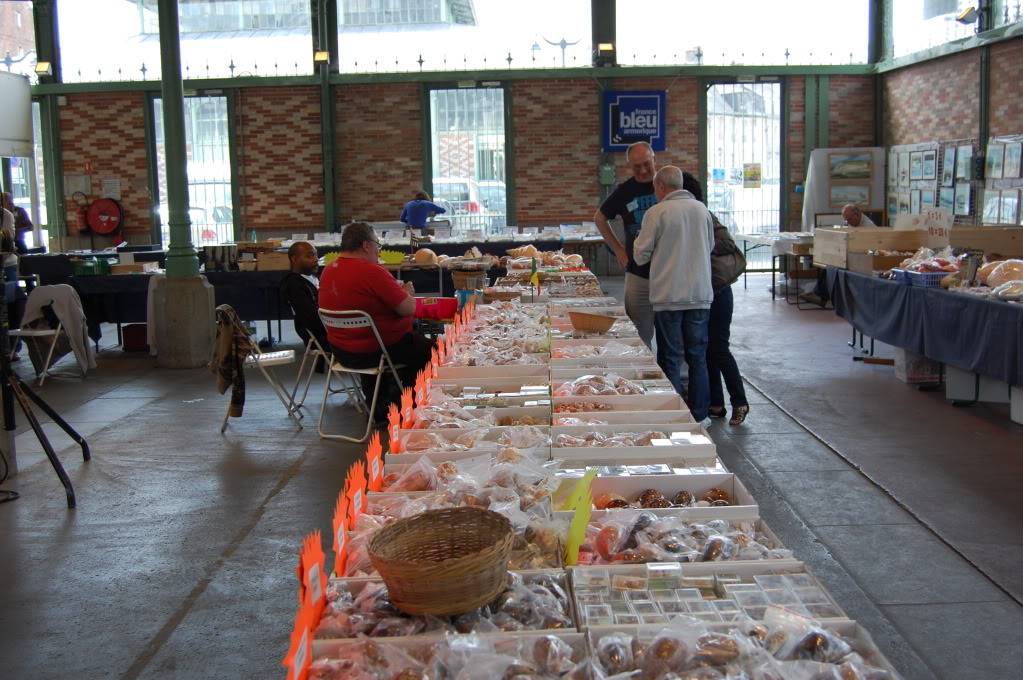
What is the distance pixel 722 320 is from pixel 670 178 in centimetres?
108

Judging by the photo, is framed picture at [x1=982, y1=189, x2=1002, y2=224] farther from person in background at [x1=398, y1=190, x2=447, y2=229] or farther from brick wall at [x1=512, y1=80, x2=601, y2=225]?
person in background at [x1=398, y1=190, x2=447, y2=229]

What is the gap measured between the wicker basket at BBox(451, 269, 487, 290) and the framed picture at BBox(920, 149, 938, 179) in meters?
8.53

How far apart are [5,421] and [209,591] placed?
7.17 feet

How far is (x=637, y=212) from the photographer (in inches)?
251

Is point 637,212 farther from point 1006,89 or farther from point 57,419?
point 1006,89

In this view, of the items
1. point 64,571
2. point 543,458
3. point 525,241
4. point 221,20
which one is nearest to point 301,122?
point 221,20

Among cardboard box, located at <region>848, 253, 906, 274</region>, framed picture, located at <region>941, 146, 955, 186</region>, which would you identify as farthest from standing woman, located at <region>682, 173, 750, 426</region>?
framed picture, located at <region>941, 146, 955, 186</region>

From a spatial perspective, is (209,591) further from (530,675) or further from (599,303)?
(599,303)

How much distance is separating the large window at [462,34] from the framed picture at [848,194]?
4.58m

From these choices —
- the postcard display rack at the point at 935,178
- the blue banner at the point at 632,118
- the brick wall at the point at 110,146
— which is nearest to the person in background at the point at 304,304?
the postcard display rack at the point at 935,178

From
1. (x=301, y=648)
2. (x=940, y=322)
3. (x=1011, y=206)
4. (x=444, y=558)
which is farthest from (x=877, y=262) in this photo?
(x=301, y=648)

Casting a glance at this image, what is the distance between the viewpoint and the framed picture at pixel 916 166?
14375mm

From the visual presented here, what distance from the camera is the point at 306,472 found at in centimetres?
542

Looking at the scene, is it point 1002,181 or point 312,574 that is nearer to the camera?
point 312,574
